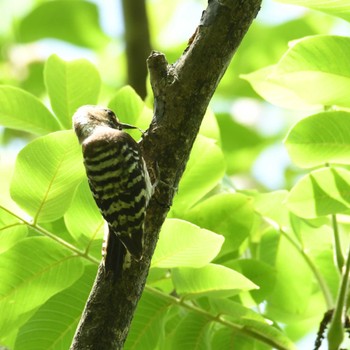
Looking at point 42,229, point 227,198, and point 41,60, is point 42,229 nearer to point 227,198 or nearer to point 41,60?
point 227,198

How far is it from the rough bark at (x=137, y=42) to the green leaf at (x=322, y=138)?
5.58ft

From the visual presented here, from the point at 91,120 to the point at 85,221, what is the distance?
0.52m

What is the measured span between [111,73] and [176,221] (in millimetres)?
2093

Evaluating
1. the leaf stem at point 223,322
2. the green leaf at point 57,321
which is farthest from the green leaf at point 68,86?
the leaf stem at point 223,322

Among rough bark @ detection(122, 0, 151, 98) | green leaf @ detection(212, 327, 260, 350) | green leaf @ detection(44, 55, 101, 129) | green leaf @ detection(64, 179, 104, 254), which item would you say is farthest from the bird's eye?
rough bark @ detection(122, 0, 151, 98)

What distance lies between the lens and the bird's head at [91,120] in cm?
250

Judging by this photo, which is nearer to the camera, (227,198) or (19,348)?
(19,348)

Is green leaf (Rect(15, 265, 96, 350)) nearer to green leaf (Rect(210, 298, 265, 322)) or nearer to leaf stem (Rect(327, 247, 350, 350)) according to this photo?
green leaf (Rect(210, 298, 265, 322))

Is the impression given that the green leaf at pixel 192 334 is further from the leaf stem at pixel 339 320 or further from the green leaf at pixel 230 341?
the leaf stem at pixel 339 320

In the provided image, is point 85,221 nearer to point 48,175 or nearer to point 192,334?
point 48,175

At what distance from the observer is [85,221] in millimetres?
2227

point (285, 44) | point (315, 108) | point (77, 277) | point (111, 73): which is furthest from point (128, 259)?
point (111, 73)

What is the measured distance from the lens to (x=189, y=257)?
81.5 inches

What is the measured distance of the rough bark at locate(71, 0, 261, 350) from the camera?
187 centimetres
